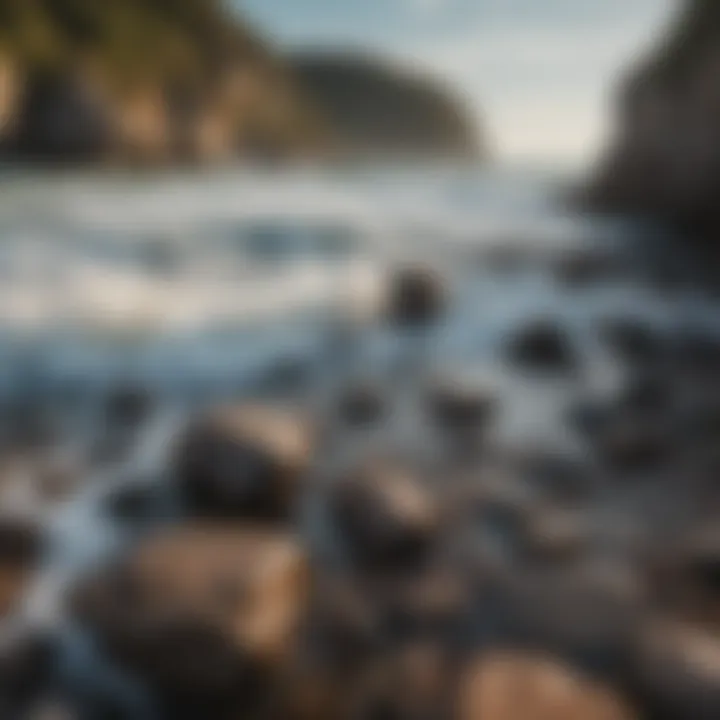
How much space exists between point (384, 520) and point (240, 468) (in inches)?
36.9

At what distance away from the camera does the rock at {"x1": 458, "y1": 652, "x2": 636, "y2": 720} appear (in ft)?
9.04

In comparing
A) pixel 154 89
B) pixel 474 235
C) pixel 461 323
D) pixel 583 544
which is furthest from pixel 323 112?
pixel 583 544

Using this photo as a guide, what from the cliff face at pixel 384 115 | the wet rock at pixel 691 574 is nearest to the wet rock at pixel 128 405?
the wet rock at pixel 691 574

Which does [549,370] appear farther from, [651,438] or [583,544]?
[583,544]

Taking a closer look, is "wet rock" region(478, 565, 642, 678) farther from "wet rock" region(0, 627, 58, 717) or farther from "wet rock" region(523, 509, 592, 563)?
"wet rock" region(0, 627, 58, 717)

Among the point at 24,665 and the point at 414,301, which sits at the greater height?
the point at 414,301

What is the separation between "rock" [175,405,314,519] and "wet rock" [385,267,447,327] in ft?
13.3

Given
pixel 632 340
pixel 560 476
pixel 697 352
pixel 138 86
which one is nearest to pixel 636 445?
pixel 560 476

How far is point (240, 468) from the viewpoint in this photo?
4359mm

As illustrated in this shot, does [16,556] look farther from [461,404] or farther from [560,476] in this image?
[461,404]

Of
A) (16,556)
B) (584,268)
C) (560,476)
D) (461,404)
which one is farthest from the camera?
(584,268)

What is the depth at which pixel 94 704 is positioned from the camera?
3111 mm

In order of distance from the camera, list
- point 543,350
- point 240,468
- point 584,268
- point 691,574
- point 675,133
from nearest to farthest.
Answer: point 691,574, point 240,468, point 543,350, point 584,268, point 675,133

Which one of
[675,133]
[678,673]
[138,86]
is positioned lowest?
[678,673]
